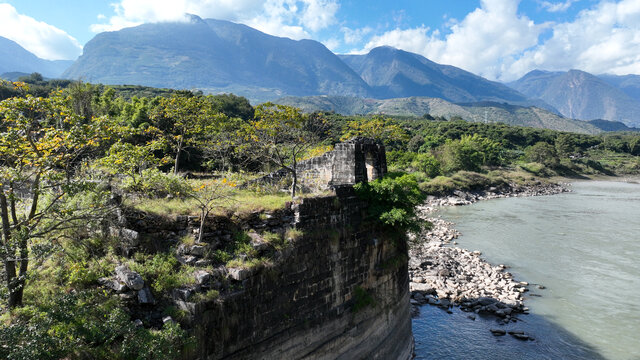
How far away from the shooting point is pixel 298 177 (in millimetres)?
13438

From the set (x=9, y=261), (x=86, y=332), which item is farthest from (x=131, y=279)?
(x=9, y=261)

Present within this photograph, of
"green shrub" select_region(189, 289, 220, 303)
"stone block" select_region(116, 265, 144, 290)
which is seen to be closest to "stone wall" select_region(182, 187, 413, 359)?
"green shrub" select_region(189, 289, 220, 303)

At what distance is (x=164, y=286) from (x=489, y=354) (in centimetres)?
1374

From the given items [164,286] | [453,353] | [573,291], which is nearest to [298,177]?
[164,286]

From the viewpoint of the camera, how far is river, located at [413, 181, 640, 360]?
51.8 feet

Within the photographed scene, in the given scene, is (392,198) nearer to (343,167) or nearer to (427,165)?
(343,167)

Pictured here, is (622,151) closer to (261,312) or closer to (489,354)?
(489,354)

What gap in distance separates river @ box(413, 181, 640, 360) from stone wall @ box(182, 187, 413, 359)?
16.0 feet

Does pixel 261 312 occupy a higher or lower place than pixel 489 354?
higher

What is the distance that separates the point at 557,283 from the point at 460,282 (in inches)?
238

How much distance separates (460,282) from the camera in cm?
2186

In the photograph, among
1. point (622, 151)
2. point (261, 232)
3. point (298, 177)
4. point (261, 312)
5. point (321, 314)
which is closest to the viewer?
point (261, 312)

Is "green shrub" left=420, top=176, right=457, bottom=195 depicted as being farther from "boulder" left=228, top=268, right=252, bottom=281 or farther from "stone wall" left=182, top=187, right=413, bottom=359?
"boulder" left=228, top=268, right=252, bottom=281

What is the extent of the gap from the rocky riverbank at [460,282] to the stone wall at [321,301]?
12.7ft
